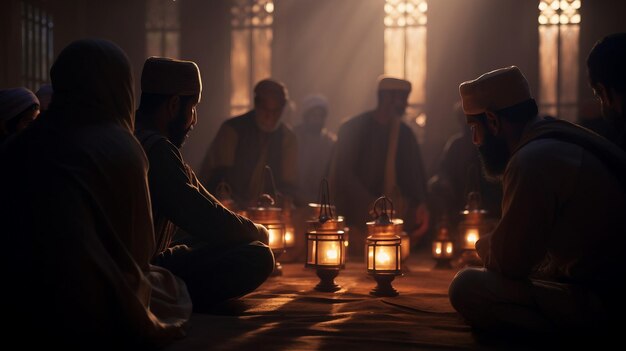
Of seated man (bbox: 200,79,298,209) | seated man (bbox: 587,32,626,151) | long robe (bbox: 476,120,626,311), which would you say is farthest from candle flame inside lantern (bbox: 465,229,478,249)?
long robe (bbox: 476,120,626,311)

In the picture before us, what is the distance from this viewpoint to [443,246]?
672 cm

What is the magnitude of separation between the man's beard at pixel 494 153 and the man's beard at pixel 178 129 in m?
1.53

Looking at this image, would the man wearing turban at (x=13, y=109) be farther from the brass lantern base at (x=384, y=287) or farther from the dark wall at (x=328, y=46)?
the dark wall at (x=328, y=46)

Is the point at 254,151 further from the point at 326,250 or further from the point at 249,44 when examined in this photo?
the point at 249,44

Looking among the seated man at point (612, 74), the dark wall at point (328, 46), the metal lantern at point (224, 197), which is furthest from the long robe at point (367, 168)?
the seated man at point (612, 74)

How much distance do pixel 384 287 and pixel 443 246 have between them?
5.90 ft

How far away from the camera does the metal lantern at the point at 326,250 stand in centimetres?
520

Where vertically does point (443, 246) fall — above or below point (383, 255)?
below

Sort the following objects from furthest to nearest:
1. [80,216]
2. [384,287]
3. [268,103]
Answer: [268,103]
[384,287]
[80,216]

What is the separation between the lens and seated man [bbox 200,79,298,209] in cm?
739

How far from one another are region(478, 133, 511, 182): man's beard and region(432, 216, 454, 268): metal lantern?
104 inches

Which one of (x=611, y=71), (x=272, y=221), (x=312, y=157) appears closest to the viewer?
(x=611, y=71)

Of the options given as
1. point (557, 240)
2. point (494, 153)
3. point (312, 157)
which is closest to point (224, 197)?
point (494, 153)

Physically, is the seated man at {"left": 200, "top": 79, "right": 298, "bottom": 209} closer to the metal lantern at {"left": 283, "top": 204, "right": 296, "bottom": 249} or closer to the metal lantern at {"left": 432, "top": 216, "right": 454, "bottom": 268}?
the metal lantern at {"left": 283, "top": 204, "right": 296, "bottom": 249}
